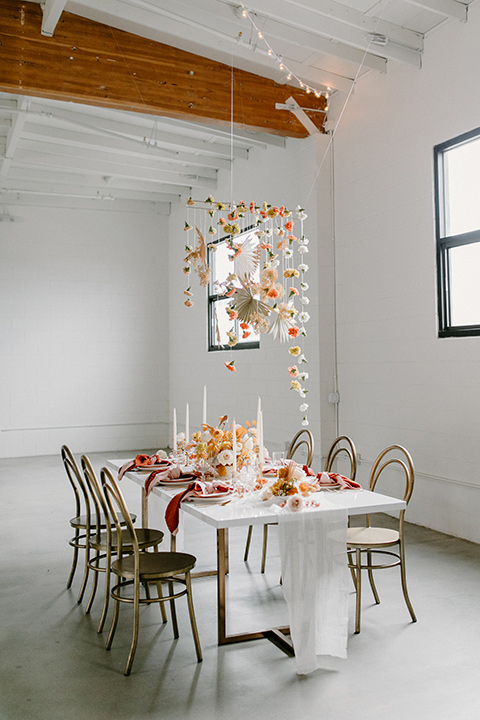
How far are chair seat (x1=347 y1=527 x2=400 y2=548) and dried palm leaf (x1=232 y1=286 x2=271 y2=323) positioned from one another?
1182 mm

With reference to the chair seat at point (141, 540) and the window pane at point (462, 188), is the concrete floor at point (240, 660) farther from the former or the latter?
the window pane at point (462, 188)

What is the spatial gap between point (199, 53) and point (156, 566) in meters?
4.41

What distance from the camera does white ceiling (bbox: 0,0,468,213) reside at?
4.80 meters

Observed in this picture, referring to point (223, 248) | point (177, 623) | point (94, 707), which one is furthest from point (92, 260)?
point (94, 707)

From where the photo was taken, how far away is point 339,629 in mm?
2748

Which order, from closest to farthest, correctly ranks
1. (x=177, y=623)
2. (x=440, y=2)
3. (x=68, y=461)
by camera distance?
(x=177, y=623), (x=68, y=461), (x=440, y=2)

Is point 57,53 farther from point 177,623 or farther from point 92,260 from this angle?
point 92,260

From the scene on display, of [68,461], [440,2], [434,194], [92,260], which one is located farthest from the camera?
[92,260]

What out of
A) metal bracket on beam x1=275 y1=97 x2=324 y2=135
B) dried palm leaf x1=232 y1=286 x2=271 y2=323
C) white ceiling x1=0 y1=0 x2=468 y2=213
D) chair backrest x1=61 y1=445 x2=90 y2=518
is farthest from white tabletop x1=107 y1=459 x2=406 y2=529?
metal bracket on beam x1=275 y1=97 x2=324 y2=135

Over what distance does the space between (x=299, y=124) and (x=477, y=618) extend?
14.8ft

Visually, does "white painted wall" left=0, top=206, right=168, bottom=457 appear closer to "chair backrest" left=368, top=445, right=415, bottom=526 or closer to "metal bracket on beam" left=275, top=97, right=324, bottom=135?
"metal bracket on beam" left=275, top=97, right=324, bottom=135

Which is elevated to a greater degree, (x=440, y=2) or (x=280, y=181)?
(x=440, y=2)

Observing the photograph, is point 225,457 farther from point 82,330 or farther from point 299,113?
point 82,330

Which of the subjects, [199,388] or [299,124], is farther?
[199,388]
